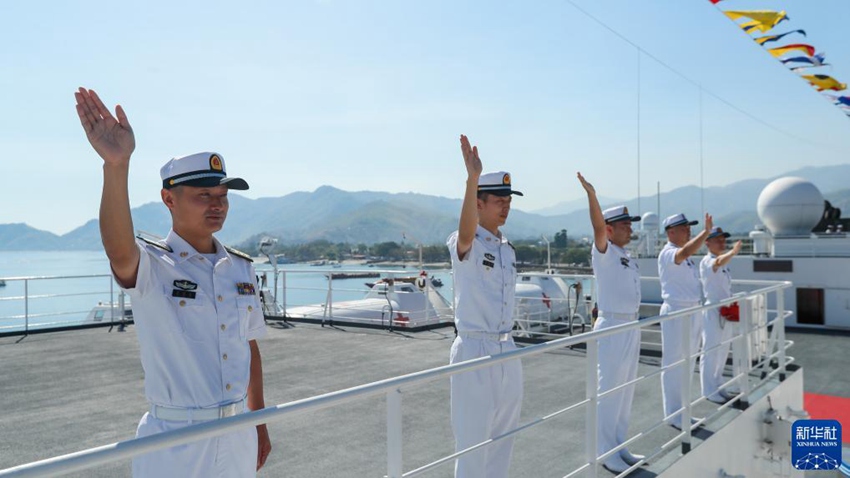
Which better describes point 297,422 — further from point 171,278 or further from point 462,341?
point 171,278

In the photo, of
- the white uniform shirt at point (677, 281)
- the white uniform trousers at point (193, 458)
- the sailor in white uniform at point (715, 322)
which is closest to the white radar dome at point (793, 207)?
the sailor in white uniform at point (715, 322)

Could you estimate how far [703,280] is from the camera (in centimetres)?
666

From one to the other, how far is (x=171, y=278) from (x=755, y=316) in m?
6.45

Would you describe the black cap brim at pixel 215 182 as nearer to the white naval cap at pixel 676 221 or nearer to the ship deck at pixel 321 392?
the ship deck at pixel 321 392

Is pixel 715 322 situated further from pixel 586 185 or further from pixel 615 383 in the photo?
pixel 586 185

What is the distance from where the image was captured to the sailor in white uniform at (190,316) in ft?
6.40

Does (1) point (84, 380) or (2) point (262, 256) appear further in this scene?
(2) point (262, 256)

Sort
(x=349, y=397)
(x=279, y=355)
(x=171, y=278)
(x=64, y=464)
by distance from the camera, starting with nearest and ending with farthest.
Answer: (x=64, y=464) → (x=349, y=397) → (x=171, y=278) → (x=279, y=355)

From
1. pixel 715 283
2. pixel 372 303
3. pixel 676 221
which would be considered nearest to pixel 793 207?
pixel 715 283

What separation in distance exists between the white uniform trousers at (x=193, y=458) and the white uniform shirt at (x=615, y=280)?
10.7 ft

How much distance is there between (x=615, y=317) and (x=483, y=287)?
1737 millimetres

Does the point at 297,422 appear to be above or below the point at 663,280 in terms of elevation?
below

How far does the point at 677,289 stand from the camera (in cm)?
582

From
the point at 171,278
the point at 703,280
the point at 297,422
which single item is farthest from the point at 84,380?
the point at 703,280
